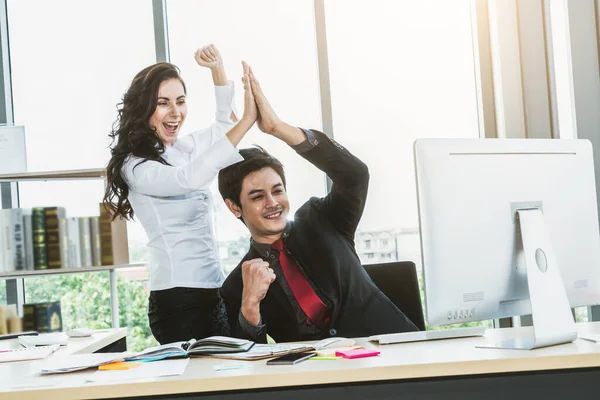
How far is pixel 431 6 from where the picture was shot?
3.54 metres

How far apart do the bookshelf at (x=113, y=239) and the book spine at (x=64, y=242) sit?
0.04m

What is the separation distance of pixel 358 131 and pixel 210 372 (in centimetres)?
222

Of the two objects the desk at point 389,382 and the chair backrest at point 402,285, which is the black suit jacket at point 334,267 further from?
the desk at point 389,382

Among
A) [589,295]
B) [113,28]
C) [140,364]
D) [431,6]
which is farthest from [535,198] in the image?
[113,28]

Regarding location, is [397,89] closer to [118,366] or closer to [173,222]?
[173,222]

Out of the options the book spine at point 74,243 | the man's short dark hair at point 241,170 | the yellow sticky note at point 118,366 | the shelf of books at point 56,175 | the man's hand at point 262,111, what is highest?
the man's hand at point 262,111

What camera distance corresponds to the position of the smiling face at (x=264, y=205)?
2713 millimetres

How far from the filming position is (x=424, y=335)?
1783mm

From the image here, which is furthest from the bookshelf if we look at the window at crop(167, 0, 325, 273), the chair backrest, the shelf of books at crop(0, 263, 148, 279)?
the chair backrest

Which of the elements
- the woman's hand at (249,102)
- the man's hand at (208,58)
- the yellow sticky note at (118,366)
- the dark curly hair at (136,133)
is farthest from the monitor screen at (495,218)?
the man's hand at (208,58)

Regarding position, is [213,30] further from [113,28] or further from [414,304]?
[414,304]

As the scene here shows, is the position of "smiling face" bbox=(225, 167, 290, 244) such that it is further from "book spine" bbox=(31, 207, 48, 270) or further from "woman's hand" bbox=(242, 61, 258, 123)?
"book spine" bbox=(31, 207, 48, 270)

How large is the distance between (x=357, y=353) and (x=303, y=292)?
949mm

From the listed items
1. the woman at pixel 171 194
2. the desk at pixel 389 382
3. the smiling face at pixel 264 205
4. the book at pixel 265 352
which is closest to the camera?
the desk at pixel 389 382
